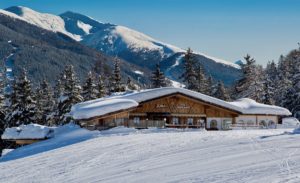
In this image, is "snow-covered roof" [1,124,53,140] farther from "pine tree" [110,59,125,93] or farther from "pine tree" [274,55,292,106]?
"pine tree" [274,55,292,106]

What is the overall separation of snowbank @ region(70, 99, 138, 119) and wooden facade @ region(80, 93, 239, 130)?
61.5 inches

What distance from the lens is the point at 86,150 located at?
30203mm

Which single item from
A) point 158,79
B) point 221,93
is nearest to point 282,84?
point 221,93

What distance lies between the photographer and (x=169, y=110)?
50.7m

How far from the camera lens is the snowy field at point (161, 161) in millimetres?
18266

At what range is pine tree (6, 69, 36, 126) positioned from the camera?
194 feet

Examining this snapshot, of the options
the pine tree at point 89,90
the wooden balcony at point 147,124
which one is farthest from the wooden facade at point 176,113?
the pine tree at point 89,90

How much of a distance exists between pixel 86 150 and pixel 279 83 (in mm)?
62804

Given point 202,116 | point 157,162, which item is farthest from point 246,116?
point 157,162

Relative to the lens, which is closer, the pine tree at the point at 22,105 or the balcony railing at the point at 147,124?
the balcony railing at the point at 147,124

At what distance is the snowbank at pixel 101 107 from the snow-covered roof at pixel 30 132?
3.26 meters

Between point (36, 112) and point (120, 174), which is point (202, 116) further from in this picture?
point (120, 174)

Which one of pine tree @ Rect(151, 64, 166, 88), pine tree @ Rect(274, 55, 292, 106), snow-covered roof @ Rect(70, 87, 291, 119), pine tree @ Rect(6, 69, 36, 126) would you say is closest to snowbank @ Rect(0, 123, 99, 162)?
snow-covered roof @ Rect(70, 87, 291, 119)

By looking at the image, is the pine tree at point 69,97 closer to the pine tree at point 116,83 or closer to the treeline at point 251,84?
the pine tree at point 116,83
